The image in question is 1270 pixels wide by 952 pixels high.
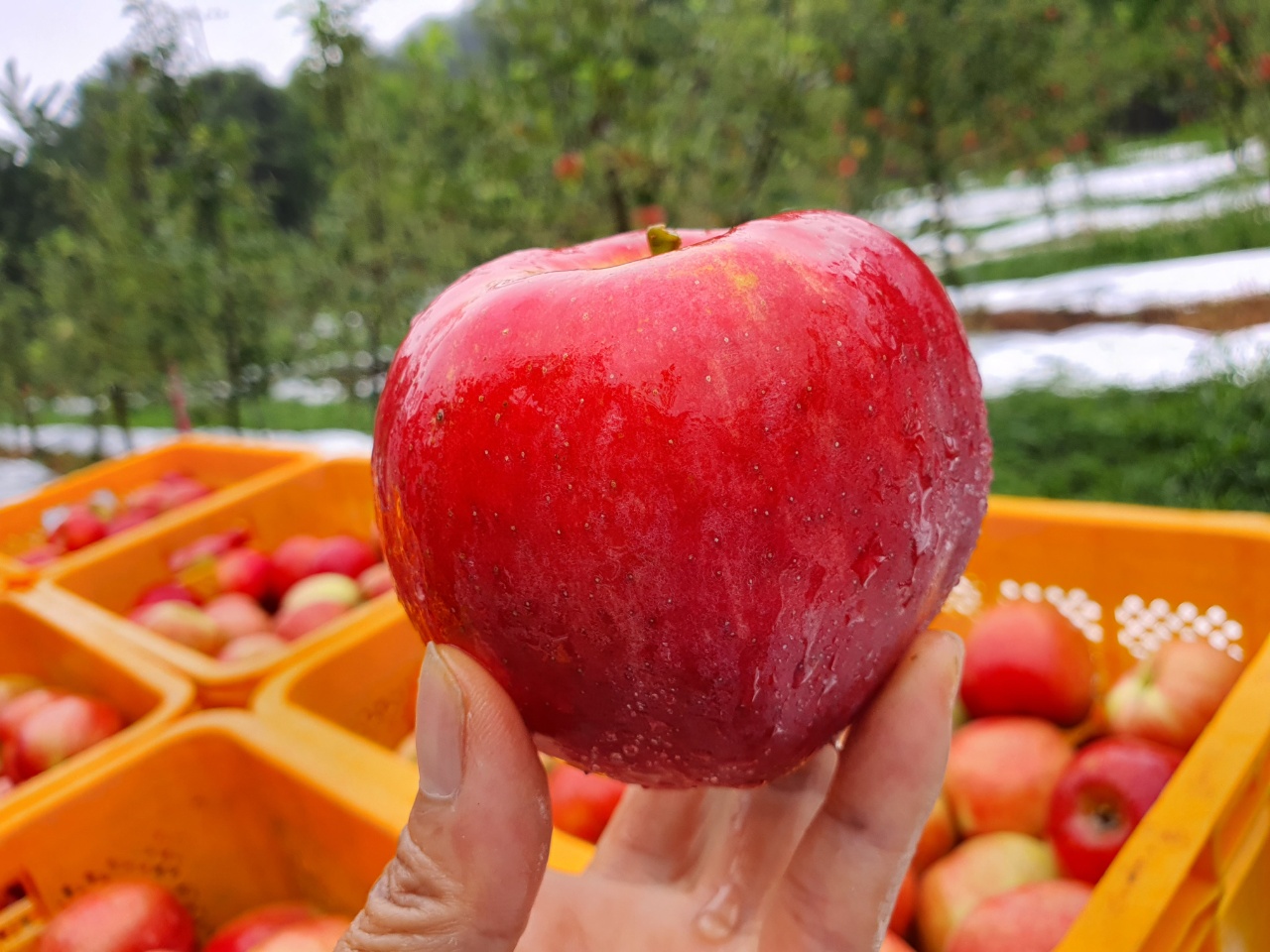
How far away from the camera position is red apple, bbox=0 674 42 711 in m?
1.68

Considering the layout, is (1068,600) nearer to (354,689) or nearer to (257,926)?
(354,689)

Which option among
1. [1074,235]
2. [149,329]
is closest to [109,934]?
[149,329]

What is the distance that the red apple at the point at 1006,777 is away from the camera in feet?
3.99

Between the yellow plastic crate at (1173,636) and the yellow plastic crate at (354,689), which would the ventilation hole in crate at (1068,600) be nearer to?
the yellow plastic crate at (1173,636)

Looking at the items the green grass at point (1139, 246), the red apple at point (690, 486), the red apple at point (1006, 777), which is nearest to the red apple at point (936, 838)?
the red apple at point (1006, 777)

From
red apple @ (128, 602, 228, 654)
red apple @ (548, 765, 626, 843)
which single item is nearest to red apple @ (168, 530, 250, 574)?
red apple @ (128, 602, 228, 654)

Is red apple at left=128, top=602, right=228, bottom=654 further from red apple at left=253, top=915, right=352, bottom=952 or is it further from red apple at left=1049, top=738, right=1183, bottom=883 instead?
red apple at left=1049, top=738, right=1183, bottom=883

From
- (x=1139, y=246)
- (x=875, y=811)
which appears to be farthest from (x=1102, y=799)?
(x=1139, y=246)

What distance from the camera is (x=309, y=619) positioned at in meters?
1.72

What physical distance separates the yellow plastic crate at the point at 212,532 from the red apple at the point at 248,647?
68 millimetres

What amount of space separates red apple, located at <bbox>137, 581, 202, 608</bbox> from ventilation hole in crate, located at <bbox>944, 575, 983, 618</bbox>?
1.55 metres

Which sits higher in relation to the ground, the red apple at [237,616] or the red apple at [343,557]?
the red apple at [343,557]

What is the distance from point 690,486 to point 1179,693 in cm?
98

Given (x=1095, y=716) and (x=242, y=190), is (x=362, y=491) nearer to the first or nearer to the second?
(x=1095, y=716)
